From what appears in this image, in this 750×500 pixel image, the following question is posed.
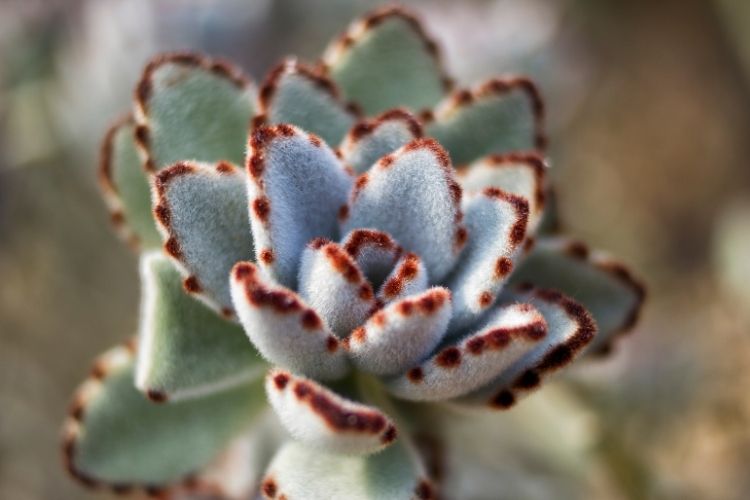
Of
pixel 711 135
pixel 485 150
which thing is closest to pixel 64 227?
pixel 485 150

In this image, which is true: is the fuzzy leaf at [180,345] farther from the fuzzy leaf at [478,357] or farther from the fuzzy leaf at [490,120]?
the fuzzy leaf at [490,120]

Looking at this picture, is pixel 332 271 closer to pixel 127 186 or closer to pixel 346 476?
pixel 346 476

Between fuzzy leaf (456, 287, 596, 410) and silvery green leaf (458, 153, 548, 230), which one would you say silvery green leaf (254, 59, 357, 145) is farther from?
fuzzy leaf (456, 287, 596, 410)

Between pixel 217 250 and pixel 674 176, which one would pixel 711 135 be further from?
pixel 217 250

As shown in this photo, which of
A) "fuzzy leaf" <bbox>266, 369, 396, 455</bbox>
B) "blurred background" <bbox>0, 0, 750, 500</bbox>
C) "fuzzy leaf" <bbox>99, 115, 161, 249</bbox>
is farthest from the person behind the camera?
"blurred background" <bbox>0, 0, 750, 500</bbox>

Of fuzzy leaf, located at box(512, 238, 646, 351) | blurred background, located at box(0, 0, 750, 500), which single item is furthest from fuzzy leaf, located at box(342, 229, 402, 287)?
blurred background, located at box(0, 0, 750, 500)

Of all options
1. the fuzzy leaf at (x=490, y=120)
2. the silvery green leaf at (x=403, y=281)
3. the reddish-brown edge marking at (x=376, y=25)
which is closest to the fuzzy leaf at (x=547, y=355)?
the silvery green leaf at (x=403, y=281)
